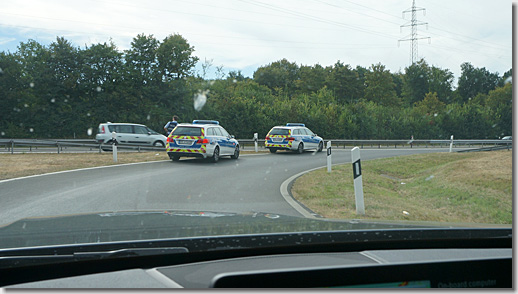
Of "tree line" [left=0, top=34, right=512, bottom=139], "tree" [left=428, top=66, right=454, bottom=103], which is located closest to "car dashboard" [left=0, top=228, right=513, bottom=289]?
"tree line" [left=0, top=34, right=512, bottom=139]

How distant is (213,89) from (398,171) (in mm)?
32441

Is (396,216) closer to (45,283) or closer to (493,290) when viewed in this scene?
(493,290)

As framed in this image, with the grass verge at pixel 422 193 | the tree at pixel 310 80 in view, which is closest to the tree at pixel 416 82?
the tree at pixel 310 80

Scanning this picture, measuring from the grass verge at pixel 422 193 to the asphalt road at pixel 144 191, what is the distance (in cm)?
96

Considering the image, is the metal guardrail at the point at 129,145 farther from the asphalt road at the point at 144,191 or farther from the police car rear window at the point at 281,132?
the asphalt road at the point at 144,191

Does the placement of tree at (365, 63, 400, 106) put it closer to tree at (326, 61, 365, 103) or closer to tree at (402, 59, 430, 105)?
tree at (326, 61, 365, 103)

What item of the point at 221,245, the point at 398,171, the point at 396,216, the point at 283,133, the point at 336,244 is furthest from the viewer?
the point at 283,133

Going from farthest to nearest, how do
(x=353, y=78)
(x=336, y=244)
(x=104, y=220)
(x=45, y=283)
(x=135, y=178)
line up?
(x=353, y=78)
(x=135, y=178)
(x=104, y=220)
(x=336, y=244)
(x=45, y=283)

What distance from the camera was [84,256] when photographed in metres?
2.02

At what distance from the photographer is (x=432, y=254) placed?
2076mm

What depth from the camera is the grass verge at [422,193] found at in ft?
30.9

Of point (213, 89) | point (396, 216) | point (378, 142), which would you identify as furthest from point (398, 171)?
point (213, 89)

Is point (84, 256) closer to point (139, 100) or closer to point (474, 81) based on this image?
point (139, 100)

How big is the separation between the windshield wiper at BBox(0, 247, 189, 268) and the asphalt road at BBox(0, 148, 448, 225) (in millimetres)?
5242
